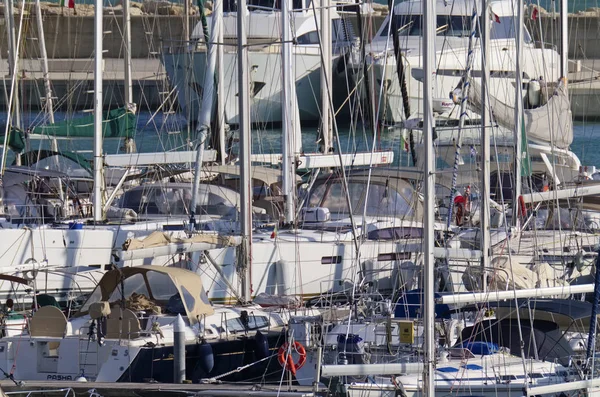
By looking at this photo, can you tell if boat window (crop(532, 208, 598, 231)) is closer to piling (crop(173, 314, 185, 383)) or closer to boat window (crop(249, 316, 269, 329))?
boat window (crop(249, 316, 269, 329))

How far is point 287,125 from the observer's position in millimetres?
21234

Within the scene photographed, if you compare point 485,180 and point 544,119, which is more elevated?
point 485,180

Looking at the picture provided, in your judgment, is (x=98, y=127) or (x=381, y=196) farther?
(x=381, y=196)

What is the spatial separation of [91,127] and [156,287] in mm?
10119

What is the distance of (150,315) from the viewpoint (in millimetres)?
15969

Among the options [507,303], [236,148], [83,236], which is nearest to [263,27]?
[236,148]

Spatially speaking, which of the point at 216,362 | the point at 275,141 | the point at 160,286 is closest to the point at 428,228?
the point at 216,362

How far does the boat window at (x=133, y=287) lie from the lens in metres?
16.5

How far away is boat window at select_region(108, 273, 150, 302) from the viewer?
54.2 ft

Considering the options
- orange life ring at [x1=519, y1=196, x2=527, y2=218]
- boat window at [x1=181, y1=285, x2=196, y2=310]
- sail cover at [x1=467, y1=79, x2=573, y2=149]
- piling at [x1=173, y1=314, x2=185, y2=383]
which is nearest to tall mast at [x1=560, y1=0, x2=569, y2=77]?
sail cover at [x1=467, y1=79, x2=573, y2=149]

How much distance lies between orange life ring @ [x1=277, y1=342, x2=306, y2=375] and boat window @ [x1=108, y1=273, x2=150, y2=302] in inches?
92.7

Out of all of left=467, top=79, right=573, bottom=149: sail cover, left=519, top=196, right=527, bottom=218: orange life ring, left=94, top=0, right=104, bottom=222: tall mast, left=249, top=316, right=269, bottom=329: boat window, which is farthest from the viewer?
left=467, top=79, right=573, bottom=149: sail cover

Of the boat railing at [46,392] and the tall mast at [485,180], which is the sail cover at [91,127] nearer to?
the tall mast at [485,180]

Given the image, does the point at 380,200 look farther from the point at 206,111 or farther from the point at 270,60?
the point at 270,60
